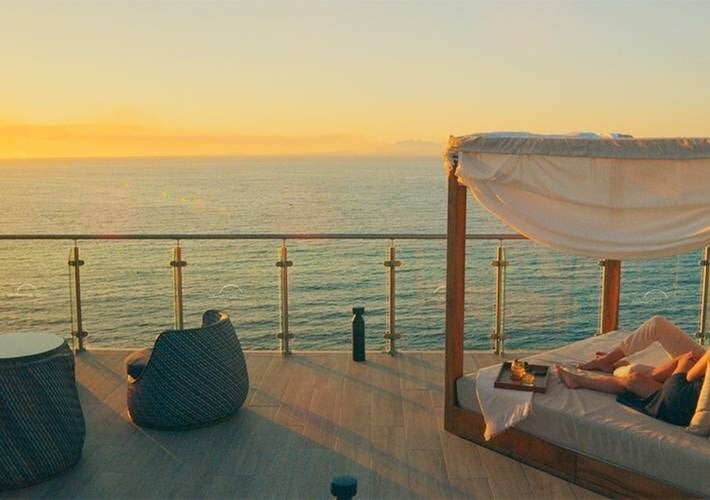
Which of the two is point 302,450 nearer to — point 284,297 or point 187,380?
point 187,380

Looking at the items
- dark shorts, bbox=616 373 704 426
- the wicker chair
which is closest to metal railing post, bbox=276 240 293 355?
the wicker chair

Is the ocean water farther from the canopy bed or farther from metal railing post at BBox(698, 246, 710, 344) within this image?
the canopy bed

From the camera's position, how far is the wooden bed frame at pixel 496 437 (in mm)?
3819

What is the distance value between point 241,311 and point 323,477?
558cm

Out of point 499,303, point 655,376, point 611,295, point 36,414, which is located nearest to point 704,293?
point 611,295

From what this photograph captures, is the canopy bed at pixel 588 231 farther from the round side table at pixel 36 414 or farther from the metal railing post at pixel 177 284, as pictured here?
the metal railing post at pixel 177 284

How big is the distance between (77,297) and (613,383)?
468 centimetres

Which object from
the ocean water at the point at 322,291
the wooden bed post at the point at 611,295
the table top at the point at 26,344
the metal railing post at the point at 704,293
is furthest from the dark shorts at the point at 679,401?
the table top at the point at 26,344

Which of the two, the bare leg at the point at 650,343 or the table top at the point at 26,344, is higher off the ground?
the table top at the point at 26,344

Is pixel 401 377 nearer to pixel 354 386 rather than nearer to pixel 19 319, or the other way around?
pixel 354 386

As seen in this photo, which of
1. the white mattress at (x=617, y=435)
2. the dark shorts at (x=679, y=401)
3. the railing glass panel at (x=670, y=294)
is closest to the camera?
the white mattress at (x=617, y=435)

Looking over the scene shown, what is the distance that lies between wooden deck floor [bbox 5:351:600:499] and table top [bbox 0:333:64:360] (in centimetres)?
72

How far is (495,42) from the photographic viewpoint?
12.7 meters

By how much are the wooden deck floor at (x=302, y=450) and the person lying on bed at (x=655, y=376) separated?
2.03 ft
